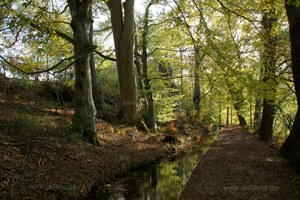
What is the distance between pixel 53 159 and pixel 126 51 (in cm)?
609

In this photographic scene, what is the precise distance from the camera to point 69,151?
4711 mm

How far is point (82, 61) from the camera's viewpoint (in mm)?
5418

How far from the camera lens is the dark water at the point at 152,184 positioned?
4.03 meters

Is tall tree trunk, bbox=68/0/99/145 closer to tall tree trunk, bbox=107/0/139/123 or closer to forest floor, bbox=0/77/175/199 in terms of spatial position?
forest floor, bbox=0/77/175/199

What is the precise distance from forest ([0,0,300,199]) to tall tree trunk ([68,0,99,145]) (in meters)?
0.03

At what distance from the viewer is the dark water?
159 inches

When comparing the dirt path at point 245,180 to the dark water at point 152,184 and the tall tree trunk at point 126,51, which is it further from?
the tall tree trunk at point 126,51

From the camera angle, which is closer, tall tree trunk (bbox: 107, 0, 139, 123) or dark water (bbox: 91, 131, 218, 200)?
dark water (bbox: 91, 131, 218, 200)

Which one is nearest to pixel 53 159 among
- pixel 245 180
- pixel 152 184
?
pixel 152 184

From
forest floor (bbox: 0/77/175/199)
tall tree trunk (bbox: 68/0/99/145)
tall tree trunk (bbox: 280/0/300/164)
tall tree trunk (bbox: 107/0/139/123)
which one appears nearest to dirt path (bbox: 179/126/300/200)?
tall tree trunk (bbox: 280/0/300/164)

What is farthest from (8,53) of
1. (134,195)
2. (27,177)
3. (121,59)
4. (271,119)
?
(271,119)

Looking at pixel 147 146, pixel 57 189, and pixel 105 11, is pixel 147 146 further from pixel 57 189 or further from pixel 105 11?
pixel 105 11

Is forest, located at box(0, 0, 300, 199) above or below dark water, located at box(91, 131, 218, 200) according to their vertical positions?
above

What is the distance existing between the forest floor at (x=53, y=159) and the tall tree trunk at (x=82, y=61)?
0.58 metres
